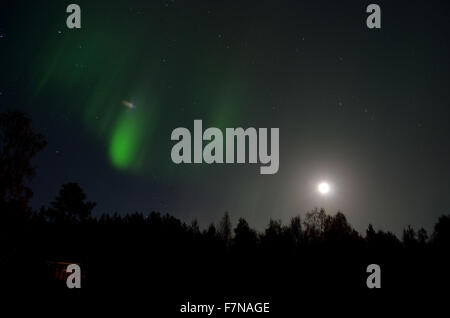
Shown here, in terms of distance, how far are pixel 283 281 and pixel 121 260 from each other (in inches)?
496

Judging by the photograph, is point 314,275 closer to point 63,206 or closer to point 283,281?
point 283,281

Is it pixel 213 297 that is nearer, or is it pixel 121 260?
pixel 213 297

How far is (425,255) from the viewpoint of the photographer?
2277 cm

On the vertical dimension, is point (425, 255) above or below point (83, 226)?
below

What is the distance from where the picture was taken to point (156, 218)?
30547 mm

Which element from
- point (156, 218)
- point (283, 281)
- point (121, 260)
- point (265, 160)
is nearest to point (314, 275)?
point (283, 281)
